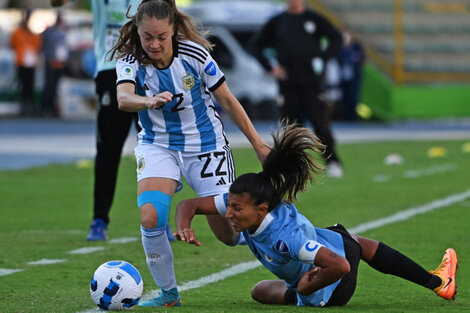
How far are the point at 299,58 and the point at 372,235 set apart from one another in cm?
542

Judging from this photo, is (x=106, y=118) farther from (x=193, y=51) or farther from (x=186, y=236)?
(x=186, y=236)

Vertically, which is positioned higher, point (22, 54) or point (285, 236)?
point (285, 236)

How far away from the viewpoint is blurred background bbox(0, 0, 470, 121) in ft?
92.8

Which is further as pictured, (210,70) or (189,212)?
(210,70)

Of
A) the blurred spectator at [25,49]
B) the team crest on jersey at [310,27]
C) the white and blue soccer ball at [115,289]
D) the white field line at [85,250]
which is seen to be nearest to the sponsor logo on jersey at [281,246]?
the white and blue soccer ball at [115,289]

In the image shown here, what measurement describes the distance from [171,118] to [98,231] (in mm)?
2566

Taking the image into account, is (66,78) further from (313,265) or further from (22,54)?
(313,265)

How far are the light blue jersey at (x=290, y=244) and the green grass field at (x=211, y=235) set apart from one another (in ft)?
0.46

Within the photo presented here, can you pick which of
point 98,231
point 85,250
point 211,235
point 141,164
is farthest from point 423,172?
point 141,164

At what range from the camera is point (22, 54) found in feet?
92.7

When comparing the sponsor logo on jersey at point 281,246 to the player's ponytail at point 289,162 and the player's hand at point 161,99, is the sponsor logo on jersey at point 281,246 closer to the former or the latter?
the player's ponytail at point 289,162

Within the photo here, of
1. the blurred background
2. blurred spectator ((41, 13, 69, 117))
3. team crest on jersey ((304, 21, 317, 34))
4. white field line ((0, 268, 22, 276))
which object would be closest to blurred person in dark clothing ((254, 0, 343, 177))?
team crest on jersey ((304, 21, 317, 34))

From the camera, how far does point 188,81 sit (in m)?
6.32

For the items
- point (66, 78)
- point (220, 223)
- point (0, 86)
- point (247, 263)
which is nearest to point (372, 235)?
point (247, 263)
